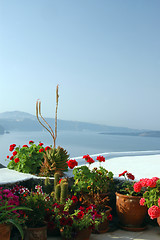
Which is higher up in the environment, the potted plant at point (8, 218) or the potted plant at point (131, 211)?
the potted plant at point (8, 218)

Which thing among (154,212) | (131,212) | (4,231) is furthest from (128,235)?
(4,231)

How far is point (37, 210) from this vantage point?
11.7 ft

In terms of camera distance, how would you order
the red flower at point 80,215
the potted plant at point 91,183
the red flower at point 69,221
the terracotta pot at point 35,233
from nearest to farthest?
the terracotta pot at point 35,233 < the red flower at point 69,221 < the red flower at point 80,215 < the potted plant at point 91,183

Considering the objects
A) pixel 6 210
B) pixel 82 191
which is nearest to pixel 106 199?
pixel 82 191

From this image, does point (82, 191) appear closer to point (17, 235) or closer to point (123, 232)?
point (123, 232)

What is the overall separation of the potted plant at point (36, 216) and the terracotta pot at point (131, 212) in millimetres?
1060

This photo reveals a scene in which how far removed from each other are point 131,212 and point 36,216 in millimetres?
1379

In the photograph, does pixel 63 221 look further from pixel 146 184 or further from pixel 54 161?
pixel 54 161

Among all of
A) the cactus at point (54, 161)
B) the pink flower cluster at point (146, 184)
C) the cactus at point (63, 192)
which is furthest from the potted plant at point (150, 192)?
the cactus at point (54, 161)

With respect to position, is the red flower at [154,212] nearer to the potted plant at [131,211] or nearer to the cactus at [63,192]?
the potted plant at [131,211]

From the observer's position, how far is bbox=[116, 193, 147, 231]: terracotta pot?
4.14 metres

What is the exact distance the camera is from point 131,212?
4.15 metres

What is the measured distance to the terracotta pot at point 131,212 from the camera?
4136 mm

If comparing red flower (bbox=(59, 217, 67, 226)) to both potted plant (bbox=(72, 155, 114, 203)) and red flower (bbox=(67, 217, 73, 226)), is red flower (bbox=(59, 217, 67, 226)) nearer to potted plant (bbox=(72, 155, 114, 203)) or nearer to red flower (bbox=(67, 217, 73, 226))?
red flower (bbox=(67, 217, 73, 226))
